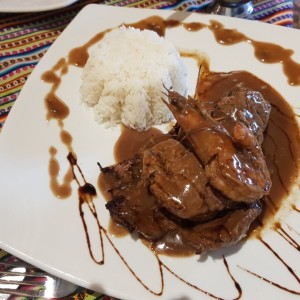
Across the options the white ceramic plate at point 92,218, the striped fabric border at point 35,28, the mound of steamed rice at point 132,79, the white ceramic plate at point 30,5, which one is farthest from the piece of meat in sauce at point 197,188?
the white ceramic plate at point 30,5

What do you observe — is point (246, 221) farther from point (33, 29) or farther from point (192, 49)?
point (33, 29)

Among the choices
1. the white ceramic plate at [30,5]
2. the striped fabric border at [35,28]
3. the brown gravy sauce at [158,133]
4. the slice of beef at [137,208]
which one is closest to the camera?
the slice of beef at [137,208]

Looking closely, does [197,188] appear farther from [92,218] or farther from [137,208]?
[92,218]

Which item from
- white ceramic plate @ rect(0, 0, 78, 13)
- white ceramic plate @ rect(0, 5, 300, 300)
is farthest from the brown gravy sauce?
white ceramic plate @ rect(0, 0, 78, 13)

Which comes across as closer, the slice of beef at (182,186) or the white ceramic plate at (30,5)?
the slice of beef at (182,186)

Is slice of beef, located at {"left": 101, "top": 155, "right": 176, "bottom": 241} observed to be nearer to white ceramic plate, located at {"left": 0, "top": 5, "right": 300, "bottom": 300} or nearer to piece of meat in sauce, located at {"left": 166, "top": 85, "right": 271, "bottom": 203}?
white ceramic plate, located at {"left": 0, "top": 5, "right": 300, "bottom": 300}

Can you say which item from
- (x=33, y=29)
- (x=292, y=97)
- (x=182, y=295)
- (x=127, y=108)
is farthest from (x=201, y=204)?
(x=33, y=29)

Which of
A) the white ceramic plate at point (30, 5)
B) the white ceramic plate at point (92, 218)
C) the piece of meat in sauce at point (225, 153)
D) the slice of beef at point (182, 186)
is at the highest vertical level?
the white ceramic plate at point (30, 5)

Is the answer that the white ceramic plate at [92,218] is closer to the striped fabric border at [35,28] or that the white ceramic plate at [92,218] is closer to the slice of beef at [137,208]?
the slice of beef at [137,208]

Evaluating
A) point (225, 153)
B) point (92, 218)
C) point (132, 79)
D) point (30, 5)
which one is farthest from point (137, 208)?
point (30, 5)
